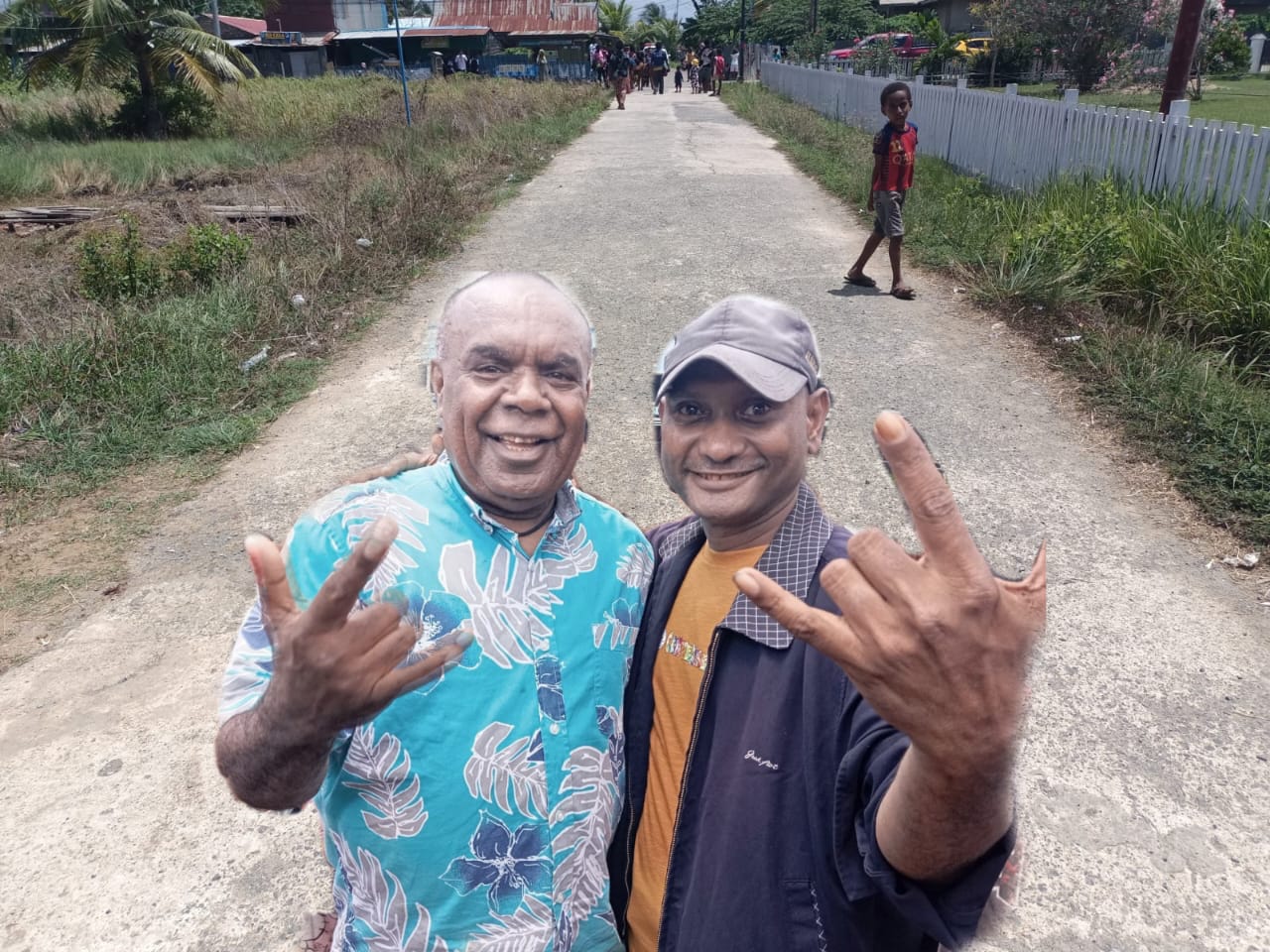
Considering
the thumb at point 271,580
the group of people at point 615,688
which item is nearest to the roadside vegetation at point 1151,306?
the group of people at point 615,688

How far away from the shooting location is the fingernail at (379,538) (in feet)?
3.34

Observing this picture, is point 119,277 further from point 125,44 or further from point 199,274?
point 125,44

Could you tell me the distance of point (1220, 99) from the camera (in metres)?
22.2

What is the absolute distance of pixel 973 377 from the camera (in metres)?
5.82

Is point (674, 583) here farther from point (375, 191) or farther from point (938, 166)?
point (938, 166)

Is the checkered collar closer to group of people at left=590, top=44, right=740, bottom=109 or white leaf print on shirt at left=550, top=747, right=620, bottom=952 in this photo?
white leaf print on shirt at left=550, top=747, right=620, bottom=952

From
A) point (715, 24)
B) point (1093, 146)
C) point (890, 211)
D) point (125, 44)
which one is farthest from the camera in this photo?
point (715, 24)

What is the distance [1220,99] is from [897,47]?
15390 mm

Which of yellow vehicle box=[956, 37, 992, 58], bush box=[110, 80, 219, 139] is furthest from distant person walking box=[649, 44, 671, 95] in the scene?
bush box=[110, 80, 219, 139]

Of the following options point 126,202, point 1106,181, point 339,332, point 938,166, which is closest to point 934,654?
point 339,332

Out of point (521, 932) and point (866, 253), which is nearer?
point (521, 932)

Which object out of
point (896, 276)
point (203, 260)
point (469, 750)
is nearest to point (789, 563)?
point (469, 750)

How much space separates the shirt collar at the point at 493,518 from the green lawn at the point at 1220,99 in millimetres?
18620

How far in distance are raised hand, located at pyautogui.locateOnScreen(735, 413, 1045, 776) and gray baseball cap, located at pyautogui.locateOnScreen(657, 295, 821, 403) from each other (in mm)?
543
